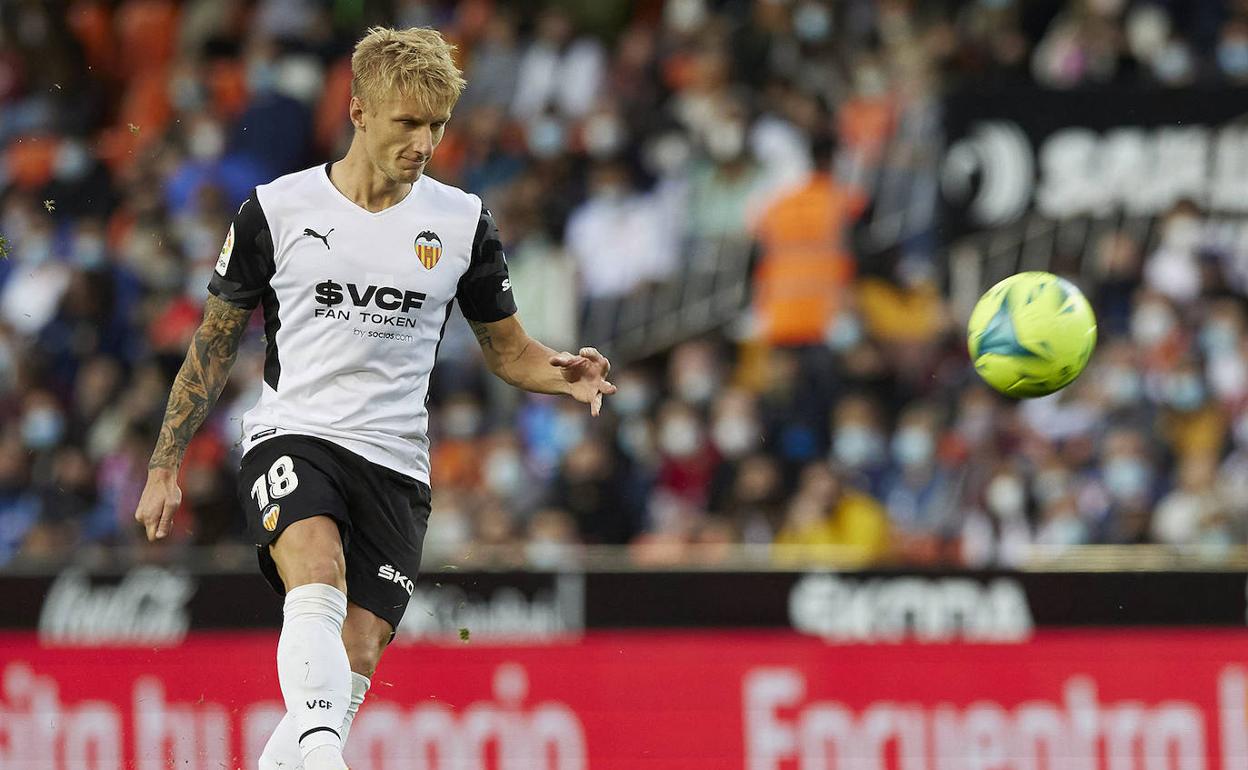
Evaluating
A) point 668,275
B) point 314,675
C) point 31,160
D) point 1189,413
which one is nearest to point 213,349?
point 314,675

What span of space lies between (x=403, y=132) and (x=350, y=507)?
1.13 m

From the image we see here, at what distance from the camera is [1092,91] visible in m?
13.4

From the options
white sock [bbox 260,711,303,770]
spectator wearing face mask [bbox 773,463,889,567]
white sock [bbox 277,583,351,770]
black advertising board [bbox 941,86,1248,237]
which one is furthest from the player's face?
black advertising board [bbox 941,86,1248,237]

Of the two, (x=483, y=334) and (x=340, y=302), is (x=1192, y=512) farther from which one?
(x=340, y=302)

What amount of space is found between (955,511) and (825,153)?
2.86 meters

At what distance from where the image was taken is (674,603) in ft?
32.3

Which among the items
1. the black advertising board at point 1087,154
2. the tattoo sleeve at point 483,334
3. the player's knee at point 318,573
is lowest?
the player's knee at point 318,573

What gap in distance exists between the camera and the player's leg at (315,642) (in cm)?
543

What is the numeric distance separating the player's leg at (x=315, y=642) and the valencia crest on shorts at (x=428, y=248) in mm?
857

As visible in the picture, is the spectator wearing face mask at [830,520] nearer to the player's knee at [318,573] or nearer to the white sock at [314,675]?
the player's knee at [318,573]

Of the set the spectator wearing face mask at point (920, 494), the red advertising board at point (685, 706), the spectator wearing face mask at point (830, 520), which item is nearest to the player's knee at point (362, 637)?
the red advertising board at point (685, 706)

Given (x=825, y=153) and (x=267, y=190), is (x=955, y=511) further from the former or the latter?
(x=267, y=190)

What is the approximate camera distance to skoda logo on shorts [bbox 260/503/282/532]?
18.8ft

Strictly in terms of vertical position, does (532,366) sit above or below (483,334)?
below
